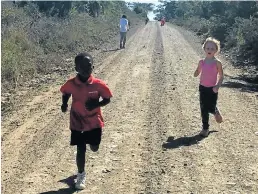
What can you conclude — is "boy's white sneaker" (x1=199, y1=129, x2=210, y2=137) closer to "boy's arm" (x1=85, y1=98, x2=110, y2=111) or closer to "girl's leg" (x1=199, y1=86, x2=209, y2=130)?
"girl's leg" (x1=199, y1=86, x2=209, y2=130)

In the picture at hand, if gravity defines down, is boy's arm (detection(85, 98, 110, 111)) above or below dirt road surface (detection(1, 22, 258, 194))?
above

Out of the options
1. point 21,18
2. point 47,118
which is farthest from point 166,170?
point 21,18

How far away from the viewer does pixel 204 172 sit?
217 inches

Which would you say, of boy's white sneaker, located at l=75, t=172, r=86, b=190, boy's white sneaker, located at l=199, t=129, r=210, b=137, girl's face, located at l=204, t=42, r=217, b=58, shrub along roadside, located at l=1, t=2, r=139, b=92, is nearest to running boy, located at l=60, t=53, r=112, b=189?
boy's white sneaker, located at l=75, t=172, r=86, b=190

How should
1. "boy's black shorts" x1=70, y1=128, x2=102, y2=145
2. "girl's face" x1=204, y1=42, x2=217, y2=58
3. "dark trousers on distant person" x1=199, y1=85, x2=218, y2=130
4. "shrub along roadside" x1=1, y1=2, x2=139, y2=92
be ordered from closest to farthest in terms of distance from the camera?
"boy's black shorts" x1=70, y1=128, x2=102, y2=145 < "girl's face" x1=204, y1=42, x2=217, y2=58 < "dark trousers on distant person" x1=199, y1=85, x2=218, y2=130 < "shrub along roadside" x1=1, y1=2, x2=139, y2=92

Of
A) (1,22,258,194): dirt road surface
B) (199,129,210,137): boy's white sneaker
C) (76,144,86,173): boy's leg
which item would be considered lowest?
(1,22,258,194): dirt road surface

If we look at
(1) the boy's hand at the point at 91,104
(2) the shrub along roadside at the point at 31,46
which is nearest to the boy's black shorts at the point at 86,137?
(1) the boy's hand at the point at 91,104

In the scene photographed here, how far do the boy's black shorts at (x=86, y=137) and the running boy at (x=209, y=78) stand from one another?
2505 mm

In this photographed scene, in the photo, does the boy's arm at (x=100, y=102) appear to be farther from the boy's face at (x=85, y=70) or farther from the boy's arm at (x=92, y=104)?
the boy's face at (x=85, y=70)

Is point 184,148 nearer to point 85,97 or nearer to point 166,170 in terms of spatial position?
point 166,170

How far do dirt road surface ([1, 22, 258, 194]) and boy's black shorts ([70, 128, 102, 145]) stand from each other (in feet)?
1.72

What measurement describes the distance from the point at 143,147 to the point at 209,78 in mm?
1460

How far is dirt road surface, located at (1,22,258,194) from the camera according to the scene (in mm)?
5176

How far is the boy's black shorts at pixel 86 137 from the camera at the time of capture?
4934 millimetres
